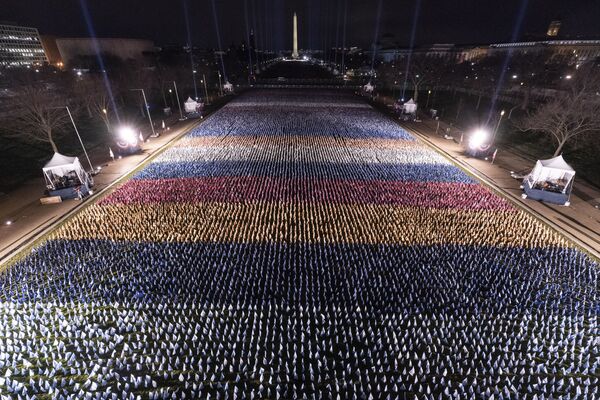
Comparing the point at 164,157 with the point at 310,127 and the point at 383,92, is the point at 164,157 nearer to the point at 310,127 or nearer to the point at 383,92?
the point at 310,127

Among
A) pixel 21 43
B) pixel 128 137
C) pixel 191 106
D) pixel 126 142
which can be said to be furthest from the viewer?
pixel 21 43

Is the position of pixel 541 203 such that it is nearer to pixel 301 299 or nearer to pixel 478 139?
pixel 478 139

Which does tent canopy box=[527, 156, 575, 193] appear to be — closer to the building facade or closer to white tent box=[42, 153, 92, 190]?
white tent box=[42, 153, 92, 190]

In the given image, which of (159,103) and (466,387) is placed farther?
(159,103)

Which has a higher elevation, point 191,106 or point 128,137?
point 128,137

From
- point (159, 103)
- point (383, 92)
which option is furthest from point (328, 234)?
point (383, 92)

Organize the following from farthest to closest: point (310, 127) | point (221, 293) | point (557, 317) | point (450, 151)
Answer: point (310, 127) → point (450, 151) → point (221, 293) → point (557, 317)

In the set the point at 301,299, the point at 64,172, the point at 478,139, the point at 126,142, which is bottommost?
the point at 301,299

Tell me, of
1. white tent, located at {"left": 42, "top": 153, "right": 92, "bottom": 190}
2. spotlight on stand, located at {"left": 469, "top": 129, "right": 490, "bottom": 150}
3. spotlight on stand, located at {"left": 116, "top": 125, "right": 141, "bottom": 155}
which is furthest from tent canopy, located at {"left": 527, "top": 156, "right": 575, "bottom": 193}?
spotlight on stand, located at {"left": 116, "top": 125, "right": 141, "bottom": 155}

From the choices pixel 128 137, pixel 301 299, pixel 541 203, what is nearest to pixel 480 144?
pixel 541 203
